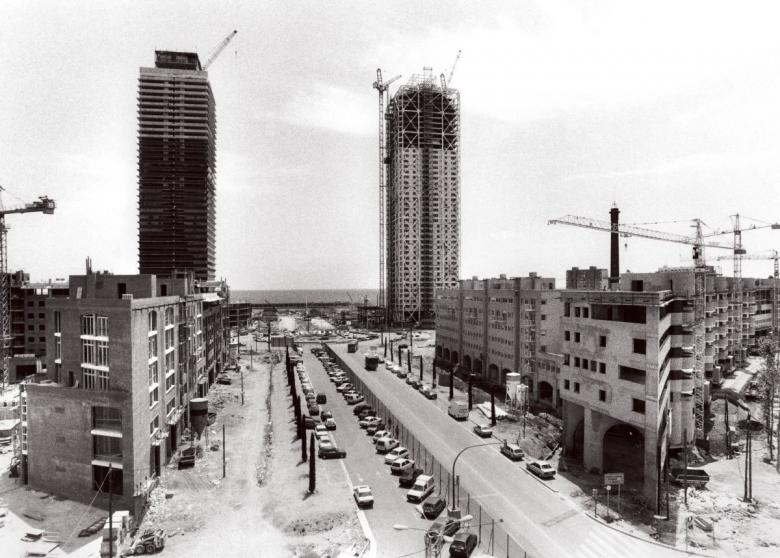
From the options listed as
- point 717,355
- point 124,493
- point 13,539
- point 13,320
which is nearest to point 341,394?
point 124,493

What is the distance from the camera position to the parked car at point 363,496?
1868 inches

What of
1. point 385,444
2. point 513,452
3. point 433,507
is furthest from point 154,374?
point 513,452

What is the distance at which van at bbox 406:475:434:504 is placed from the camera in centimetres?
4856

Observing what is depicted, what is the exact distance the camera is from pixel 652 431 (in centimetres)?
5062

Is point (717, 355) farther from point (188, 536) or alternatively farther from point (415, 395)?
point (188, 536)

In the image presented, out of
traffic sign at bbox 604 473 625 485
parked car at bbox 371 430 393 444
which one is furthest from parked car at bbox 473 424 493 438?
traffic sign at bbox 604 473 625 485

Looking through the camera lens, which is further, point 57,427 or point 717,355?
point 717,355

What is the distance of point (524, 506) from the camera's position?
157 ft

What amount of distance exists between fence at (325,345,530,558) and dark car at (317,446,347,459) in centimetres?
835

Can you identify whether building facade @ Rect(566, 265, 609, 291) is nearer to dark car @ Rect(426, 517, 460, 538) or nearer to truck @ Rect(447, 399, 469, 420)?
truck @ Rect(447, 399, 469, 420)

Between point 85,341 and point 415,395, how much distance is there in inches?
2305

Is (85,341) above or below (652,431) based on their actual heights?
above

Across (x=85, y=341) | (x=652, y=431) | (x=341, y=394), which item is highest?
(x=85, y=341)

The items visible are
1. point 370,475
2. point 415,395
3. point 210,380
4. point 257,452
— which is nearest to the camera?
point 370,475
